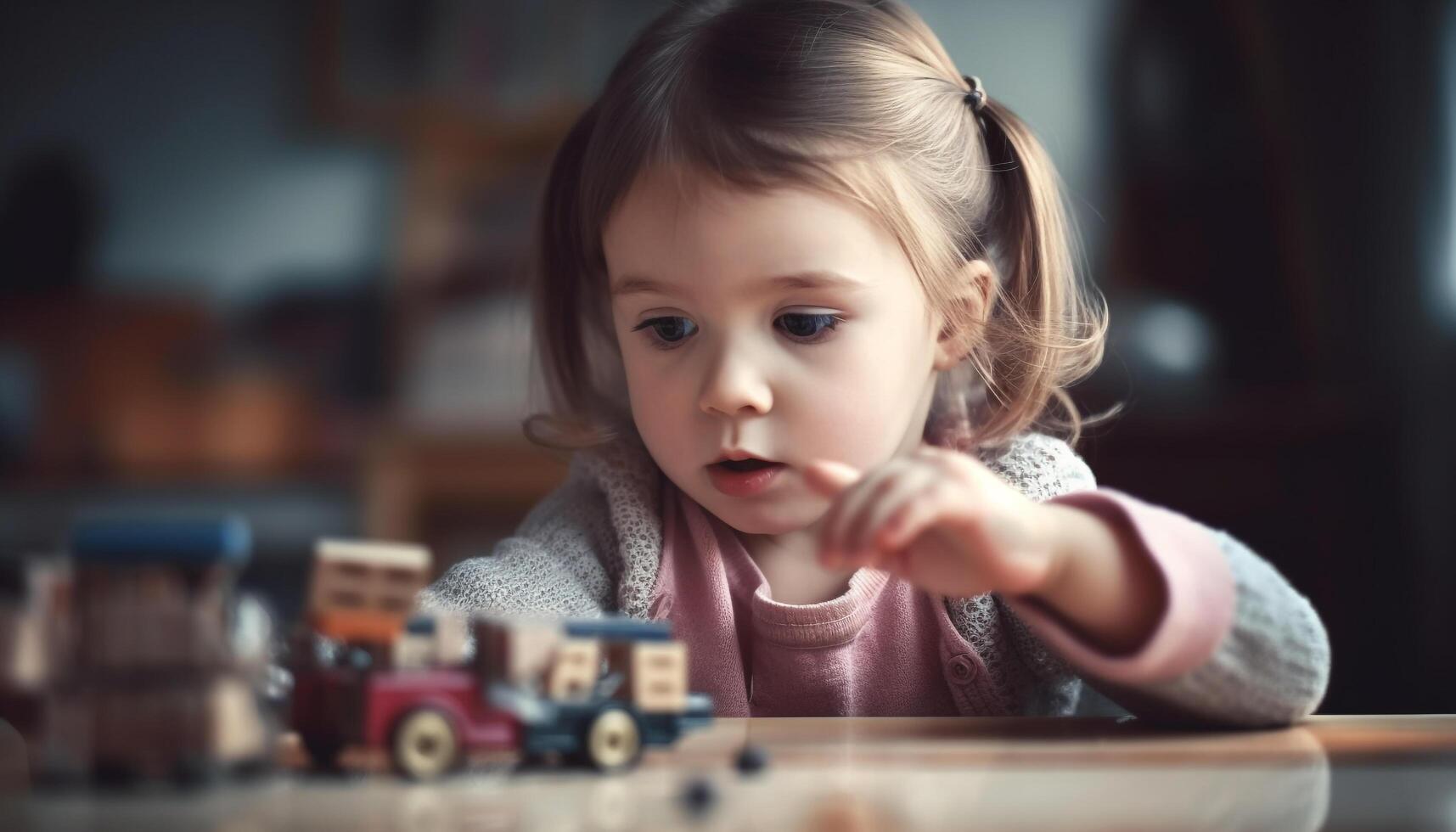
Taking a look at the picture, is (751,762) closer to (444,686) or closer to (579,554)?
(444,686)

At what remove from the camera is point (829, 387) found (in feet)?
2.74

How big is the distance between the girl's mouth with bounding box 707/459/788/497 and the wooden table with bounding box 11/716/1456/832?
0.83ft

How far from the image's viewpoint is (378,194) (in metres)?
2.62

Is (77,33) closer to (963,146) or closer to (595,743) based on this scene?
(963,146)

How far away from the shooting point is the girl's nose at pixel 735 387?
0.80 metres

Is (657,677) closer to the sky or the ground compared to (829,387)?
closer to the ground

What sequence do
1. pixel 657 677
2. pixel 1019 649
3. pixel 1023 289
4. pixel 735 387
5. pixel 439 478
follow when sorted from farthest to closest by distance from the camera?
pixel 439 478
pixel 1023 289
pixel 1019 649
pixel 735 387
pixel 657 677

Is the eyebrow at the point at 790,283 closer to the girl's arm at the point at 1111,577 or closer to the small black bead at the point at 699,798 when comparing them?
the girl's arm at the point at 1111,577

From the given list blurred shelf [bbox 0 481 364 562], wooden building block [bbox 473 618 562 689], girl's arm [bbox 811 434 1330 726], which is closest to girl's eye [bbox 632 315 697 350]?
girl's arm [bbox 811 434 1330 726]

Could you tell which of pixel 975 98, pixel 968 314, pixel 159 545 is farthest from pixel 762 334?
pixel 159 545

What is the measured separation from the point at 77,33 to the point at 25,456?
2.72 ft

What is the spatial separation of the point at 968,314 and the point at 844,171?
0.18 metres

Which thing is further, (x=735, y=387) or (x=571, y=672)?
(x=735, y=387)

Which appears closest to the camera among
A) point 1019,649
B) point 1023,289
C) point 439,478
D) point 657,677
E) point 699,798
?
point 699,798
